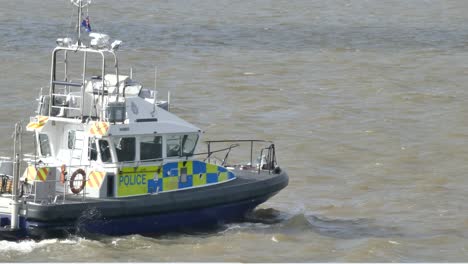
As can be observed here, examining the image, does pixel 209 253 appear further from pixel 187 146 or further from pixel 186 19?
pixel 186 19

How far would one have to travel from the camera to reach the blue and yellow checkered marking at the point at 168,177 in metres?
21.5

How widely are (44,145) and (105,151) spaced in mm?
1289

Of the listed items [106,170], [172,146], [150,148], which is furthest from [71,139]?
[172,146]

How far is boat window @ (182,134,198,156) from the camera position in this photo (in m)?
22.3

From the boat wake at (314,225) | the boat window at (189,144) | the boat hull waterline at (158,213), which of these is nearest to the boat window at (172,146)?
the boat window at (189,144)

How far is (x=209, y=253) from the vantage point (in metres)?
21.1

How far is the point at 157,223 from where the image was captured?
21672mm

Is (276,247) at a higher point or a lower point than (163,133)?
lower

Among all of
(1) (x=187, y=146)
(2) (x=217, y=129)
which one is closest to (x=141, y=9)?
(2) (x=217, y=129)

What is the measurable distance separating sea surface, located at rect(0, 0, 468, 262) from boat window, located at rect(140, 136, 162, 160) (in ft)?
4.39

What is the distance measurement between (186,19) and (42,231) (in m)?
35.8

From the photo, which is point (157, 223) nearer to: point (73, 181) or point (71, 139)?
point (73, 181)

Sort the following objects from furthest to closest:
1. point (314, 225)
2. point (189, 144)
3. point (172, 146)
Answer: point (314, 225)
point (189, 144)
point (172, 146)

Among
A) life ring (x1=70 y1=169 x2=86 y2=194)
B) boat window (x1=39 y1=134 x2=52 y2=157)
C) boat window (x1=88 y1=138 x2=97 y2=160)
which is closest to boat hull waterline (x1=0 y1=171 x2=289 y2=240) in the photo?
life ring (x1=70 y1=169 x2=86 y2=194)
